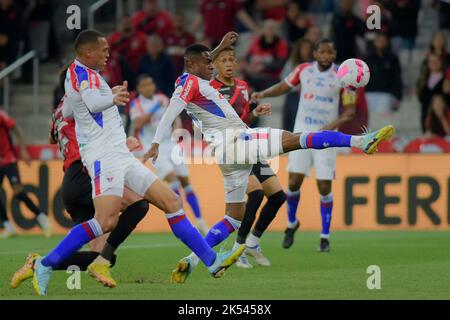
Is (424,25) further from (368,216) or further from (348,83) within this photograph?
(348,83)

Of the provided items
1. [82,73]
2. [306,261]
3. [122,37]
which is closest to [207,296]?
[82,73]

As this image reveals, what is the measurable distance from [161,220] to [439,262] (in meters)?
6.69

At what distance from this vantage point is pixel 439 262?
40.3ft

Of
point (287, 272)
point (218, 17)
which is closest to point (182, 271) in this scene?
point (287, 272)

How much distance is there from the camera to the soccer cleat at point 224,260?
32.3ft

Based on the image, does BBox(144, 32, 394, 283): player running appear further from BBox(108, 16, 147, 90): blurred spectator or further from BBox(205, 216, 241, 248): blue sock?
BBox(108, 16, 147, 90): blurred spectator

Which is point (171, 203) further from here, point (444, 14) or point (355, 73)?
point (444, 14)

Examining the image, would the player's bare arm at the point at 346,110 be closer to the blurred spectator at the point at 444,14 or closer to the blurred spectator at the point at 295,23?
the blurred spectator at the point at 295,23

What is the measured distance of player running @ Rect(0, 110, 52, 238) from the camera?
675 inches

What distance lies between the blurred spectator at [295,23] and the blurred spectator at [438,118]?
2.71m

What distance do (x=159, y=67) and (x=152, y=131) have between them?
2.23m

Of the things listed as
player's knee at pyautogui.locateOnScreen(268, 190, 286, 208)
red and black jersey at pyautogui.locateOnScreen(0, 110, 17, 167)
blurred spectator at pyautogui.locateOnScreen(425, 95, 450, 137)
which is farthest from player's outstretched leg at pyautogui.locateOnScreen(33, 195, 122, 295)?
blurred spectator at pyautogui.locateOnScreen(425, 95, 450, 137)

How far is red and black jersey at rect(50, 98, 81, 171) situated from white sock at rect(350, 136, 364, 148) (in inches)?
93.3

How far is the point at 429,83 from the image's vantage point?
1969 cm
